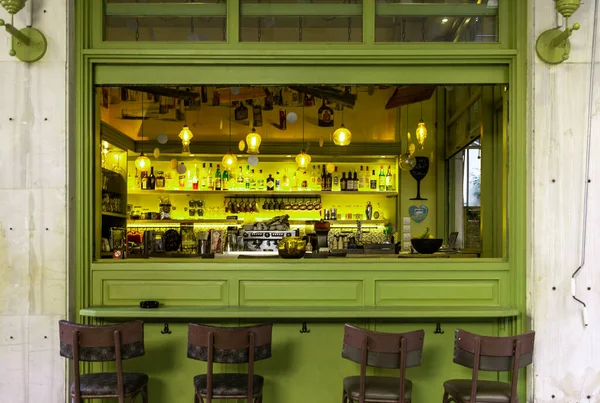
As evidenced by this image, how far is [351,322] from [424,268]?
27.2 inches

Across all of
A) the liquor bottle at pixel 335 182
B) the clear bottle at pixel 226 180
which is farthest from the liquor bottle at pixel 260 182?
the liquor bottle at pixel 335 182

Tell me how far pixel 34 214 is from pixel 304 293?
82.8 inches

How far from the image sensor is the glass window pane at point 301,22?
14.8ft

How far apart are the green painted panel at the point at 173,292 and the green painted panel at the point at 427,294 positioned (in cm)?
122

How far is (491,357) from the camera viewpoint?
350cm

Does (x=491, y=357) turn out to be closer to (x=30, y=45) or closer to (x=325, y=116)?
(x=30, y=45)

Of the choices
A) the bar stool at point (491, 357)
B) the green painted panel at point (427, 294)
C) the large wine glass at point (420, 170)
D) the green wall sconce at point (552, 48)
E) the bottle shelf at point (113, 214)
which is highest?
the green wall sconce at point (552, 48)

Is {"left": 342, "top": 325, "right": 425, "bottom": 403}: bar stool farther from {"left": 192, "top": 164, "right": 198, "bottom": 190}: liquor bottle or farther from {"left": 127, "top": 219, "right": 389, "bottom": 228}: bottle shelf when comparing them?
{"left": 192, "top": 164, "right": 198, "bottom": 190}: liquor bottle

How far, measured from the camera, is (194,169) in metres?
9.75

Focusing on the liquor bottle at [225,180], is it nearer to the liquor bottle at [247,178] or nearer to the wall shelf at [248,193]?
the wall shelf at [248,193]

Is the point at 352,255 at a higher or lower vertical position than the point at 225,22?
lower

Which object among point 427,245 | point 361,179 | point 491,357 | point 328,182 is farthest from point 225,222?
point 491,357

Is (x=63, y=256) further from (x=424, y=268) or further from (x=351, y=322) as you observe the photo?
(x=424, y=268)

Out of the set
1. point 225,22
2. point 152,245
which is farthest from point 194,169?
point 225,22
